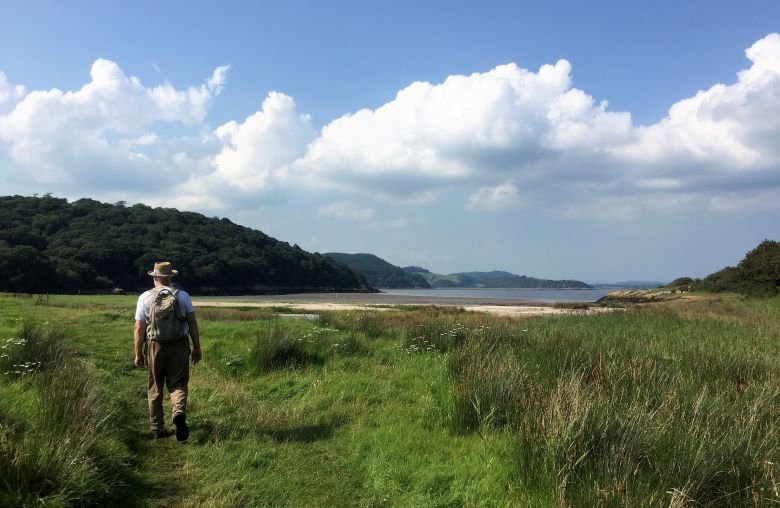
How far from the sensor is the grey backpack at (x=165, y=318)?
6188 mm

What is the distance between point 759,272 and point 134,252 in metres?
104

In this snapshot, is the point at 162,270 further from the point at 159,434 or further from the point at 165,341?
the point at 159,434

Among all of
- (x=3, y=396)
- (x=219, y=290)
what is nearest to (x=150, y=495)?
(x=3, y=396)

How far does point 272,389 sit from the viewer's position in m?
8.88

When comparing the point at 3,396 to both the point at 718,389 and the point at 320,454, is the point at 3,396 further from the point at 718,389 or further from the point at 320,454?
the point at 718,389

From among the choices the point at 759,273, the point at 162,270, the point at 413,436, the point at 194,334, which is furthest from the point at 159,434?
the point at 759,273

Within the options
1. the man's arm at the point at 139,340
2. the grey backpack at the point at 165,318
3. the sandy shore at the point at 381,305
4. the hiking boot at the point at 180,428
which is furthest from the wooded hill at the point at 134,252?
the hiking boot at the point at 180,428

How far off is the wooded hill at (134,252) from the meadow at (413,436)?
8147cm

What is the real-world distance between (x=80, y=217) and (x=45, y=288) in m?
47.2

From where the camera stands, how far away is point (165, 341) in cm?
631

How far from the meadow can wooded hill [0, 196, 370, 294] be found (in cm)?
8147

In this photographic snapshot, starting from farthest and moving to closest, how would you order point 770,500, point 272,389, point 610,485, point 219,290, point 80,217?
point 80,217, point 219,290, point 272,389, point 610,485, point 770,500

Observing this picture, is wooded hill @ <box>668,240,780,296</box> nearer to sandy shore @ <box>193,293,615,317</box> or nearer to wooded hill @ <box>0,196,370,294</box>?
sandy shore @ <box>193,293,615,317</box>

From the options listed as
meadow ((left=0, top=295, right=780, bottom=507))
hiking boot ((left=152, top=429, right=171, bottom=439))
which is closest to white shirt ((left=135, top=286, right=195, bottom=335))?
meadow ((left=0, top=295, right=780, bottom=507))
